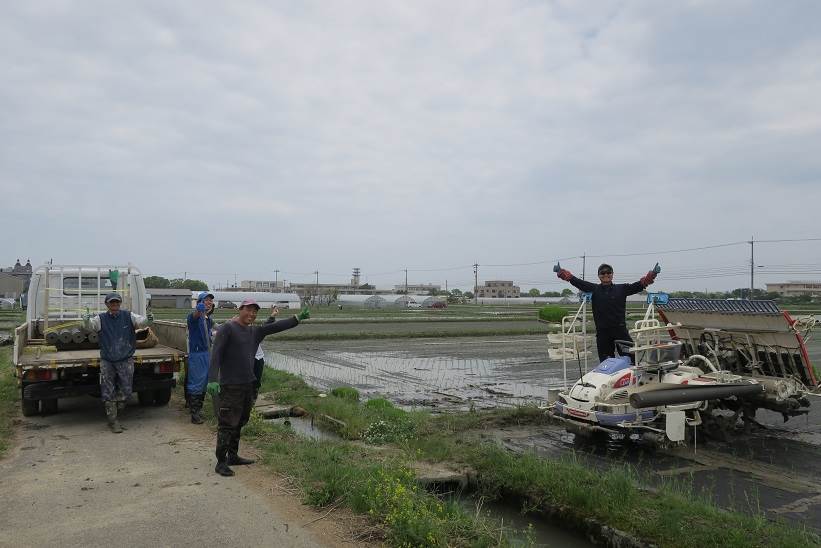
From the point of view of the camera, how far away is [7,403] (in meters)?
10.1

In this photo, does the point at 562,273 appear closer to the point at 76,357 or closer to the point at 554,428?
the point at 554,428

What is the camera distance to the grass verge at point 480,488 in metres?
4.55

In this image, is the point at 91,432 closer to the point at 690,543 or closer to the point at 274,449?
the point at 274,449

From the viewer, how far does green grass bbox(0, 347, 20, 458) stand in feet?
24.8

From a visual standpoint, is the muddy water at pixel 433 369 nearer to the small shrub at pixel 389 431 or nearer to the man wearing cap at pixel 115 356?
the small shrub at pixel 389 431

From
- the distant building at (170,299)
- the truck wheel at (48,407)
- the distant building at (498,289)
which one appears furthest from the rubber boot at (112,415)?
the distant building at (498,289)

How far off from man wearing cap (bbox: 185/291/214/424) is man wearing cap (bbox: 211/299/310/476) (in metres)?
2.70

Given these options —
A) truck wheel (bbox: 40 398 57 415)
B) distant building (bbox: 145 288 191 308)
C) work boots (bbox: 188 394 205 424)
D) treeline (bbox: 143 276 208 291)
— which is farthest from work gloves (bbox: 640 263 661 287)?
treeline (bbox: 143 276 208 291)

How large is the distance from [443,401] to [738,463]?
5.62 m

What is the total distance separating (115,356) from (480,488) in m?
5.29

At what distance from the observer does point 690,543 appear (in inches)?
182

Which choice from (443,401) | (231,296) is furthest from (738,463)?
(231,296)

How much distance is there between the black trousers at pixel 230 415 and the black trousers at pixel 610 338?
5.16m

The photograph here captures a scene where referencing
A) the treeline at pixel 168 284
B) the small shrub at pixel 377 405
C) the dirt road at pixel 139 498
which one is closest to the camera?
the dirt road at pixel 139 498
